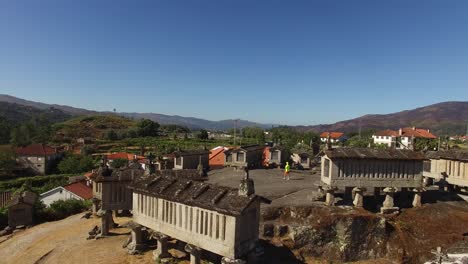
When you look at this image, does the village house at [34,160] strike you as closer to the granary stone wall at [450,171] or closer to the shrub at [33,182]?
the shrub at [33,182]

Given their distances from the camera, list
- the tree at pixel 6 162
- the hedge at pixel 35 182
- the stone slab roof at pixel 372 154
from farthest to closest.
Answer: the tree at pixel 6 162 → the hedge at pixel 35 182 → the stone slab roof at pixel 372 154

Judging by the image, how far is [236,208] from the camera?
13.1m

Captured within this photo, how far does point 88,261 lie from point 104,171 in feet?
17.4

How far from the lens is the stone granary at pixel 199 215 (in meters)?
13.3

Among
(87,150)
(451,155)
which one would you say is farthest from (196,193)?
(87,150)

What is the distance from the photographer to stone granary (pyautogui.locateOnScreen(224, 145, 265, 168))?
40.0 m

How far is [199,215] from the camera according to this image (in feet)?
46.9

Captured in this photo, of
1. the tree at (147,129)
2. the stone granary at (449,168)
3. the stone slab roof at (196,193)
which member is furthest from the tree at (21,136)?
the stone granary at (449,168)

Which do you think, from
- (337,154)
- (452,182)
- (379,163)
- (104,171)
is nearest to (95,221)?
(104,171)

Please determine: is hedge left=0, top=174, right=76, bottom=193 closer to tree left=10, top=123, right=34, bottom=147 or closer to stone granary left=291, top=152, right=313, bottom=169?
stone granary left=291, top=152, right=313, bottom=169

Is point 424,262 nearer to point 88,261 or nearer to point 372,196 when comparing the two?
point 372,196

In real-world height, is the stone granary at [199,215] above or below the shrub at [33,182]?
above

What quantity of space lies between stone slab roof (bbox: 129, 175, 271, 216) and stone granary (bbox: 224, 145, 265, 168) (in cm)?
2268

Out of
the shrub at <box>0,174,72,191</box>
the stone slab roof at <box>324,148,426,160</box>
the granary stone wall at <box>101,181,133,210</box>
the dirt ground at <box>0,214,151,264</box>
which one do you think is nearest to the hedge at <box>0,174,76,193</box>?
the shrub at <box>0,174,72,191</box>
